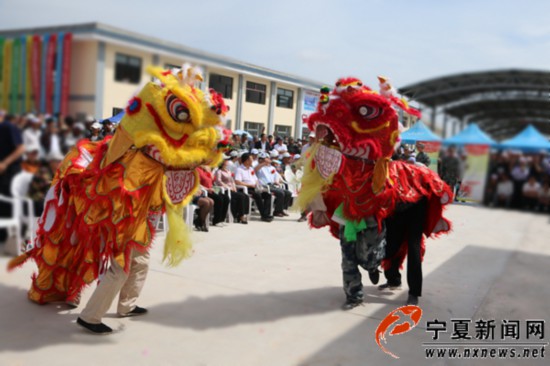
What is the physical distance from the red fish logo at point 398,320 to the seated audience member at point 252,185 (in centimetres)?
407

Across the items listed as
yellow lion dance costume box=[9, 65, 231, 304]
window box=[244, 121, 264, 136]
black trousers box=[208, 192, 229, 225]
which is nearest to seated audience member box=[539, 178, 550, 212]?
window box=[244, 121, 264, 136]

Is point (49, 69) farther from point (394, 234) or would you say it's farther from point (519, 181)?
point (394, 234)

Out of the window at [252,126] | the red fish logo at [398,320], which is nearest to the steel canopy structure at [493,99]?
the window at [252,126]

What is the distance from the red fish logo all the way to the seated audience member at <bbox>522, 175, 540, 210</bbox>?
188 centimetres

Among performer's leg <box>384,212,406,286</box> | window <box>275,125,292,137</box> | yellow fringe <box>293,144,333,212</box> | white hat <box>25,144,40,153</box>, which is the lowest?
performer's leg <box>384,212,406,286</box>

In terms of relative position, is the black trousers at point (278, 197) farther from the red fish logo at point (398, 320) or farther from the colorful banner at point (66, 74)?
the colorful banner at point (66, 74)

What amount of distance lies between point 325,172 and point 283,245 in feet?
8.18

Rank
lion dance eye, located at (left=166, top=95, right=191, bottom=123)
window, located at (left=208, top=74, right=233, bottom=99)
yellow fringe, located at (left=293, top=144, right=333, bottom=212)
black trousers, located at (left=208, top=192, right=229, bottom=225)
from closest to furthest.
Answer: window, located at (left=208, top=74, right=233, bottom=99) < lion dance eye, located at (left=166, top=95, right=191, bottom=123) < yellow fringe, located at (left=293, top=144, right=333, bottom=212) < black trousers, located at (left=208, top=192, right=229, bottom=225)

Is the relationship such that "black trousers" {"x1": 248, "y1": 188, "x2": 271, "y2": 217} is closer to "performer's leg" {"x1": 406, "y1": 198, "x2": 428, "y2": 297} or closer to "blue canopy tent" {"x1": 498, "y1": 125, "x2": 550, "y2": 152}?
"performer's leg" {"x1": 406, "y1": 198, "x2": 428, "y2": 297}

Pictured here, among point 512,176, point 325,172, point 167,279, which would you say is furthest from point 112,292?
point 512,176

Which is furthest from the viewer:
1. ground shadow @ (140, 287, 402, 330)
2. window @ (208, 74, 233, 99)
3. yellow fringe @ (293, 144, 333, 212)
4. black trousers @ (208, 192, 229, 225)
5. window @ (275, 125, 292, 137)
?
black trousers @ (208, 192, 229, 225)

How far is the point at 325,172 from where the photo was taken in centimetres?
345

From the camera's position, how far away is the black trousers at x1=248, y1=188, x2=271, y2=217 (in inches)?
300

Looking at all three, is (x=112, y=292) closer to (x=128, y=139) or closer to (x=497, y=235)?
(x=128, y=139)
